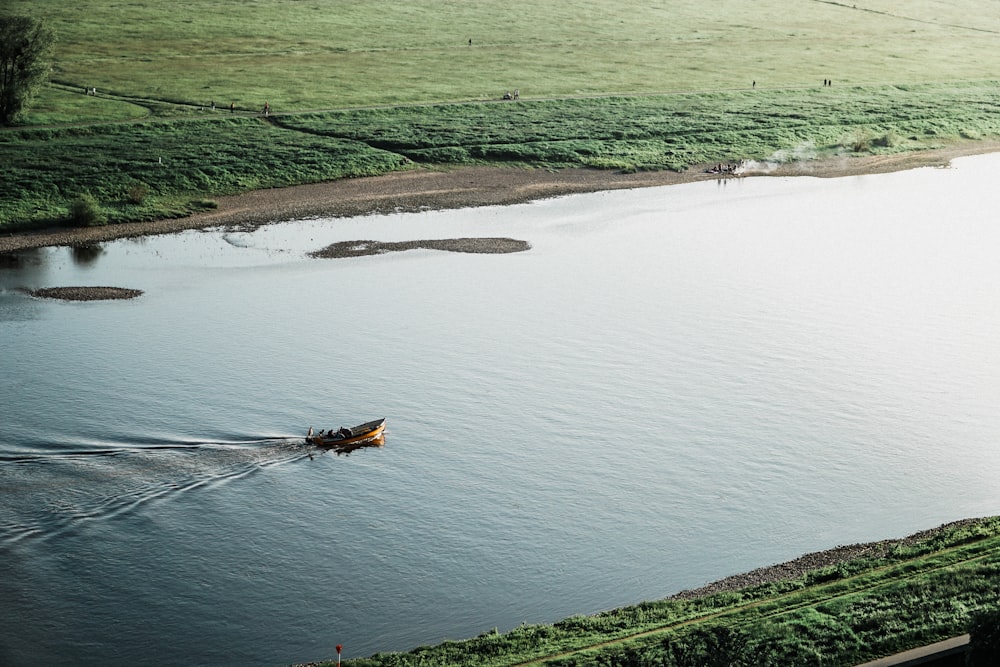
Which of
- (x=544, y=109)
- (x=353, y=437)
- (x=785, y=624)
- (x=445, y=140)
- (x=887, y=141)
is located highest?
(x=544, y=109)

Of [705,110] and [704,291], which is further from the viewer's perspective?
[705,110]

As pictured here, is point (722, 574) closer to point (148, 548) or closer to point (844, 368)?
point (148, 548)

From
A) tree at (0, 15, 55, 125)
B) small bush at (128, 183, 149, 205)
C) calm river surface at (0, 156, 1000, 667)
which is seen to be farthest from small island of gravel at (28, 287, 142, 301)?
tree at (0, 15, 55, 125)

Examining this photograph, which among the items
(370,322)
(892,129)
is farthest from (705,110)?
(370,322)

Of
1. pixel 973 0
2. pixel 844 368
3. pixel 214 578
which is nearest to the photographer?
pixel 214 578

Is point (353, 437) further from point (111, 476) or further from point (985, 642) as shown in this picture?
point (985, 642)

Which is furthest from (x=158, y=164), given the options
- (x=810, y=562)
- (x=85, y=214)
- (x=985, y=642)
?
(x=985, y=642)

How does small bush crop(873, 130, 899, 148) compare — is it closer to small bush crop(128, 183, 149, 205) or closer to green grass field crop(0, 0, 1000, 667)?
green grass field crop(0, 0, 1000, 667)

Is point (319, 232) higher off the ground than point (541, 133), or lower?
lower
